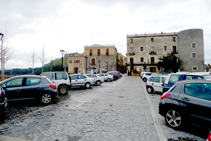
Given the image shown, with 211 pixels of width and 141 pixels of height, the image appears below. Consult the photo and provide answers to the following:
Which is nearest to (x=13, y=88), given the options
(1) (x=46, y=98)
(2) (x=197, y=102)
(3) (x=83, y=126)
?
(1) (x=46, y=98)

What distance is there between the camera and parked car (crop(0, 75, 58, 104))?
6598 mm

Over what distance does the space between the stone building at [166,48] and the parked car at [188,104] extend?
4460cm

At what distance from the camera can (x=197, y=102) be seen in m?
3.65

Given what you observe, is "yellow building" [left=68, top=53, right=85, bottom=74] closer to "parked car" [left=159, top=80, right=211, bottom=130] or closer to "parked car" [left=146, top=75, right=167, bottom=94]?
"parked car" [left=146, top=75, right=167, bottom=94]

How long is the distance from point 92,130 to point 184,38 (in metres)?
51.7

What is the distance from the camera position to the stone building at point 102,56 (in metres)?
49.9

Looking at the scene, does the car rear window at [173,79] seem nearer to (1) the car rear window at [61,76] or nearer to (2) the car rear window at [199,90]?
(2) the car rear window at [199,90]

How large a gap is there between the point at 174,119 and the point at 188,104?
67cm

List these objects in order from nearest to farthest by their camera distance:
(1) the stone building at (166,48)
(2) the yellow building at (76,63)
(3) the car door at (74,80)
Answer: (3) the car door at (74,80)
(1) the stone building at (166,48)
(2) the yellow building at (76,63)

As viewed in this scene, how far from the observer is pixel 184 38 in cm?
4609

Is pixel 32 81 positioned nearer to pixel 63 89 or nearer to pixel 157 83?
pixel 63 89

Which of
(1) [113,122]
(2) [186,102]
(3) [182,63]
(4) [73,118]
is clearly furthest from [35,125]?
(3) [182,63]

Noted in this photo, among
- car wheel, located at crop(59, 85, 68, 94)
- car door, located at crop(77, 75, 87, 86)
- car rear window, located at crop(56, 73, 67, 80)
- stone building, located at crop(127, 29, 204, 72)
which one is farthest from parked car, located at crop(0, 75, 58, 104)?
stone building, located at crop(127, 29, 204, 72)

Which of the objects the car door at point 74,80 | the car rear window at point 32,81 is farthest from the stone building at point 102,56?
the car rear window at point 32,81
